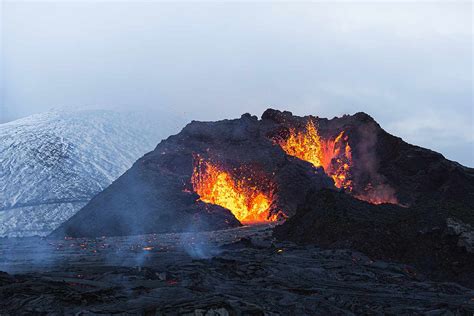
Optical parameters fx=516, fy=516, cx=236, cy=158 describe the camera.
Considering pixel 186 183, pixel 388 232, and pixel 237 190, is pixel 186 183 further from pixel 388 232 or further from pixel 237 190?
pixel 388 232

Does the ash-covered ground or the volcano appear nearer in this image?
the ash-covered ground

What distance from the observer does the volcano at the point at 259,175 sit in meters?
57.5

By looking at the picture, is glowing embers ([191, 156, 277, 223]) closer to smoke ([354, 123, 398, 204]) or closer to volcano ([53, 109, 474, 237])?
volcano ([53, 109, 474, 237])

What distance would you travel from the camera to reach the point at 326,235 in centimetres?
3306

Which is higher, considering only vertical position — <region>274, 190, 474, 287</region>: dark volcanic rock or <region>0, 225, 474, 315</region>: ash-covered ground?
<region>274, 190, 474, 287</region>: dark volcanic rock

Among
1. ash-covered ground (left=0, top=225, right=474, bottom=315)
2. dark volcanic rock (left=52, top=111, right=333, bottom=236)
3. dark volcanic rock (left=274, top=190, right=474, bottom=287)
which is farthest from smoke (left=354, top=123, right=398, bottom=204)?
ash-covered ground (left=0, top=225, right=474, bottom=315)

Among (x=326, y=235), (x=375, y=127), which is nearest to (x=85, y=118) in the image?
(x=375, y=127)

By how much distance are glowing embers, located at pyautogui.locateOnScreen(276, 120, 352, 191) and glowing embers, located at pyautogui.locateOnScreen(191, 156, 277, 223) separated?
11106mm

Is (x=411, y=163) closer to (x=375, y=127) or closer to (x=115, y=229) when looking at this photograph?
(x=375, y=127)

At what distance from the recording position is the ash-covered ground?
1311 centimetres

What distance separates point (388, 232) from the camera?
29.7 m

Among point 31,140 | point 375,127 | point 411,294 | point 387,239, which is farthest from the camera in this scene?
point 31,140

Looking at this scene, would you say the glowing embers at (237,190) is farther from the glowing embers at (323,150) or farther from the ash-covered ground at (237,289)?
the ash-covered ground at (237,289)

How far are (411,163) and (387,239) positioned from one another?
45.0 meters
